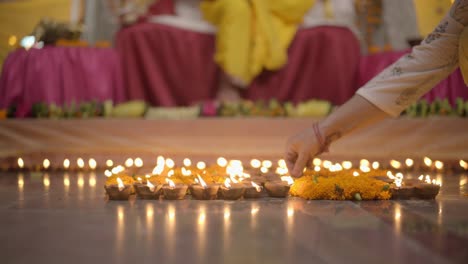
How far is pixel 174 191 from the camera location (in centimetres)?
160

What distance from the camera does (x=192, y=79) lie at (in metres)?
3.43

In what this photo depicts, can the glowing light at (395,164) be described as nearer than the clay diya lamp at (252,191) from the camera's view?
No

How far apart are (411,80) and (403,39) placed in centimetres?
291

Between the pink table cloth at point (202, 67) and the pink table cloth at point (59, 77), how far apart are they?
11cm

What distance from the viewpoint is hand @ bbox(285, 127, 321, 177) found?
5.19ft

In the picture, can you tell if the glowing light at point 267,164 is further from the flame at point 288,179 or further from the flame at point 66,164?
the flame at point 66,164

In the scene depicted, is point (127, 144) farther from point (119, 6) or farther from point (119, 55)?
point (119, 6)

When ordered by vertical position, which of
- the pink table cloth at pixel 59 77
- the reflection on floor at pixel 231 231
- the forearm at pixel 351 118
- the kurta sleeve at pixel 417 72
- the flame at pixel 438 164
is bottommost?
the reflection on floor at pixel 231 231

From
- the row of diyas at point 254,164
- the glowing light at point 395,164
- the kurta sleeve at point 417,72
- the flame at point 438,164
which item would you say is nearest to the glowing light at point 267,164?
the row of diyas at point 254,164

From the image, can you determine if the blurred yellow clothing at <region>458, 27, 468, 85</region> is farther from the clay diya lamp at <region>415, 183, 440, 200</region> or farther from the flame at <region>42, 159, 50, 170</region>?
the flame at <region>42, 159, 50, 170</region>

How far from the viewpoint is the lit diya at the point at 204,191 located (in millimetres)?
1590

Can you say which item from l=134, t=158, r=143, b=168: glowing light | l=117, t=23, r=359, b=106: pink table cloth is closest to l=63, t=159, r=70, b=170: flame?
l=134, t=158, r=143, b=168: glowing light

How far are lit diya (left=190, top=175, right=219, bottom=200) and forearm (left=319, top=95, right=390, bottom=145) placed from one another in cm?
38

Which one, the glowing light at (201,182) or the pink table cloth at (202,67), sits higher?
the pink table cloth at (202,67)
